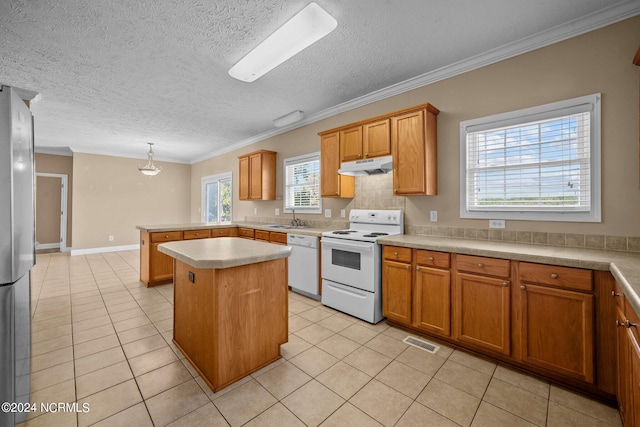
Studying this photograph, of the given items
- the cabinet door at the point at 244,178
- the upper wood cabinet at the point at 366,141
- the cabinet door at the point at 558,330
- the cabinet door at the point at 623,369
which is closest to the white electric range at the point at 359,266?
the upper wood cabinet at the point at 366,141

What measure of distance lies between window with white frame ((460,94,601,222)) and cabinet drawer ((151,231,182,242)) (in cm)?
408

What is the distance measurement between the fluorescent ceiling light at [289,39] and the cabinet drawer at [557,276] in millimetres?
2317

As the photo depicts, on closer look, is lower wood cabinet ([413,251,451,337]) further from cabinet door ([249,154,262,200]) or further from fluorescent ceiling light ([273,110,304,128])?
cabinet door ([249,154,262,200])

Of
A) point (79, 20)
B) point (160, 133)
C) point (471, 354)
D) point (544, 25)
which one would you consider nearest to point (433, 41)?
point (544, 25)

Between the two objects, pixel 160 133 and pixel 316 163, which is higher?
pixel 160 133

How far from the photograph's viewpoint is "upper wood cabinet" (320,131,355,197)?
145 inches

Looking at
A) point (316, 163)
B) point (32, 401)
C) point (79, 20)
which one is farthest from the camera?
point (316, 163)

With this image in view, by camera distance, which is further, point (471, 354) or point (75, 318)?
point (75, 318)

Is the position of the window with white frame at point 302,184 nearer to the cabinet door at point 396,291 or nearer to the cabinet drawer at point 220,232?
the cabinet drawer at point 220,232

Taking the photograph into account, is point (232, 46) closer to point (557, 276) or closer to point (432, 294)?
point (432, 294)

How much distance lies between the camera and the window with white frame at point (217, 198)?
7.06 metres

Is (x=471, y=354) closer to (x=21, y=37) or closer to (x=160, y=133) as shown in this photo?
(x=21, y=37)

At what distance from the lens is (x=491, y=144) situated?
2.67m

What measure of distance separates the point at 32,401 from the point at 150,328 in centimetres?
105
